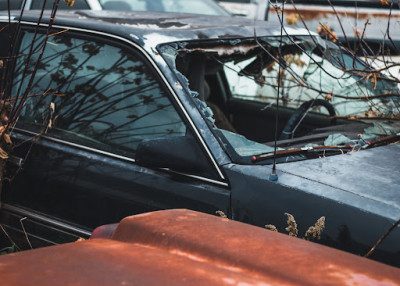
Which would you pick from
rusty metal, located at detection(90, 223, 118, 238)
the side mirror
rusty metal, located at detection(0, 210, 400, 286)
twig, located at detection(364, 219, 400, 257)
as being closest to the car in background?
the side mirror

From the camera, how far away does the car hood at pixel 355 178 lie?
7.74 feet

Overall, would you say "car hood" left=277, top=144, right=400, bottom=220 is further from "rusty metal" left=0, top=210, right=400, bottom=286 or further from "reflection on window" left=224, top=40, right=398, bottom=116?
"reflection on window" left=224, top=40, right=398, bottom=116

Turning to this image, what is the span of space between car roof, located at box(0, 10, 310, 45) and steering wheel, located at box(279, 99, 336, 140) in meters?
0.44

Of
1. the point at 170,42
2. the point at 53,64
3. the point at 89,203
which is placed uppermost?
the point at 170,42

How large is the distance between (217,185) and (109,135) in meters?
0.71

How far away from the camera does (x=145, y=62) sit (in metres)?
3.03

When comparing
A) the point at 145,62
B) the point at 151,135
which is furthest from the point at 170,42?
the point at 151,135

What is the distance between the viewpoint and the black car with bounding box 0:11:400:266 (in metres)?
2.49

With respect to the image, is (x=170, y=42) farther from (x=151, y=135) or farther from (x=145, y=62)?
(x=151, y=135)

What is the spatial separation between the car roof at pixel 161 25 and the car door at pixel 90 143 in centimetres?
7

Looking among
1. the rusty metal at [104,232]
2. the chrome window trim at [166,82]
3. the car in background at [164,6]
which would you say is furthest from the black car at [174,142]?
the car in background at [164,6]

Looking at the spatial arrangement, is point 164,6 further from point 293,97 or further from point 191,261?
point 191,261

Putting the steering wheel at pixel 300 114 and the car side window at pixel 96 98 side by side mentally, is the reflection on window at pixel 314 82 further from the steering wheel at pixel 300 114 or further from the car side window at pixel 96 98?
the car side window at pixel 96 98

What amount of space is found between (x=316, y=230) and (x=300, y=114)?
1.51m
